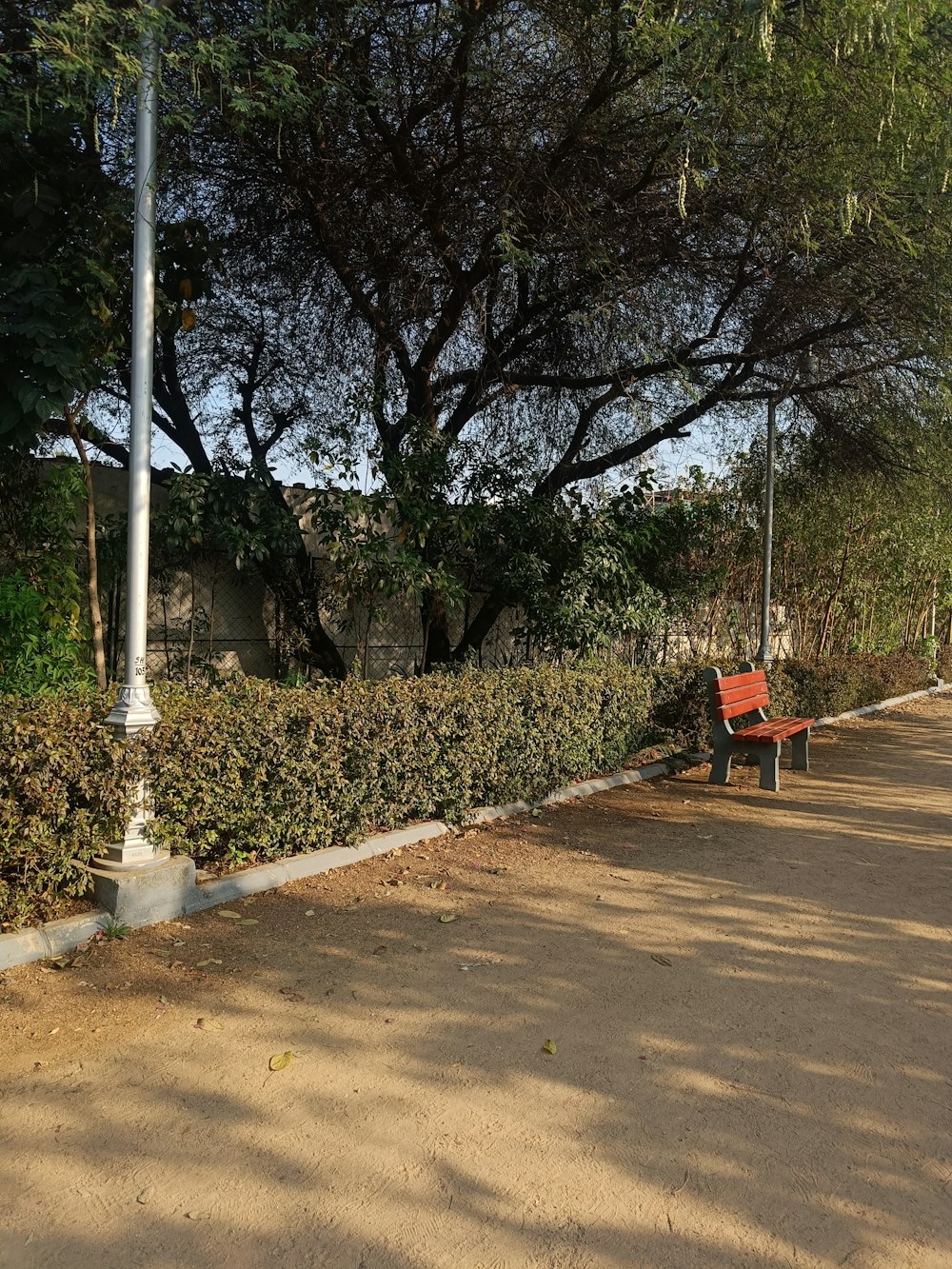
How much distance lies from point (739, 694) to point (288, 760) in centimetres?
520

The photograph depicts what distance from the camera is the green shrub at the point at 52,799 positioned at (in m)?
4.12

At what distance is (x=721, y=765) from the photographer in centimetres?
862

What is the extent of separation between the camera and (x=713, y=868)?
5.98 metres

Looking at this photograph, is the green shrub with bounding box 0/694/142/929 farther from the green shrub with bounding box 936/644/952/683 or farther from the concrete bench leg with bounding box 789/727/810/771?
the green shrub with bounding box 936/644/952/683

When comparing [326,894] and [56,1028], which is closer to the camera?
[56,1028]

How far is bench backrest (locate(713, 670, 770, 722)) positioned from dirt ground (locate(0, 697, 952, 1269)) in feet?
9.41

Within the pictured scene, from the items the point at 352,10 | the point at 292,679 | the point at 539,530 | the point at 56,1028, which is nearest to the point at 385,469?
the point at 539,530

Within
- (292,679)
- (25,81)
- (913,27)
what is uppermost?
(913,27)

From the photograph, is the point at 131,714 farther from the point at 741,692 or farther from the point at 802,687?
the point at 802,687

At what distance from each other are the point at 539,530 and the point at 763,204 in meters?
3.46

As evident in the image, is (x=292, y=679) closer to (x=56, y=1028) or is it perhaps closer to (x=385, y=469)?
(x=385, y=469)

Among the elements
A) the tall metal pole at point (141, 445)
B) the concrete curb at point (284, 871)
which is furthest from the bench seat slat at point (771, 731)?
the tall metal pole at point (141, 445)

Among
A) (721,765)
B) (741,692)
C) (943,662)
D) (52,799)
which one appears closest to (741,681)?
(741,692)

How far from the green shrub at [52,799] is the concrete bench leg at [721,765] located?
5.52 metres
